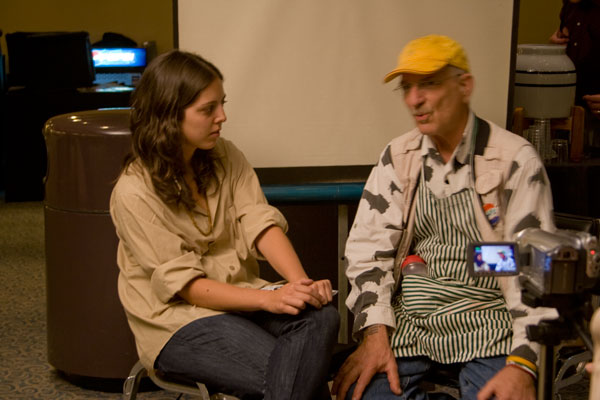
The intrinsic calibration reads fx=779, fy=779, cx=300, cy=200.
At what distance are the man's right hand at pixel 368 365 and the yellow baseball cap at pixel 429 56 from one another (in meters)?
0.62

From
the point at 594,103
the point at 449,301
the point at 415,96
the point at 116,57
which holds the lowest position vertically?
the point at 449,301

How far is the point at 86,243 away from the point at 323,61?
1050mm

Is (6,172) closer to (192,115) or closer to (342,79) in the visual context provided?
(342,79)

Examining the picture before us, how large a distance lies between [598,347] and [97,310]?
82.0 inches

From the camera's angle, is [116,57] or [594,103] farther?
[116,57]

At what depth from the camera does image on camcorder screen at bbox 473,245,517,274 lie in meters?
1.19

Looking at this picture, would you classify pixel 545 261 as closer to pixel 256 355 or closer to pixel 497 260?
pixel 497 260

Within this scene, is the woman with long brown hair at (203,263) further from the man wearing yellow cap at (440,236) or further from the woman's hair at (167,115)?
the man wearing yellow cap at (440,236)

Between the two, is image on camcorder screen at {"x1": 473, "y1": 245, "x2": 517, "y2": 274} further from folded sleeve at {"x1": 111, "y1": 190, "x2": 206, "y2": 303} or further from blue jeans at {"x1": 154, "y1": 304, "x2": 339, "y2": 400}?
folded sleeve at {"x1": 111, "y1": 190, "x2": 206, "y2": 303}

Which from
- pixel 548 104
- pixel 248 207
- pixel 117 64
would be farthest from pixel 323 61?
pixel 117 64

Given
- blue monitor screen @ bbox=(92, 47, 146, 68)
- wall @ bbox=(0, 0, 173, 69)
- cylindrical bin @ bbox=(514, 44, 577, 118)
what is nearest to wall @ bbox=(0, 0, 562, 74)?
wall @ bbox=(0, 0, 173, 69)

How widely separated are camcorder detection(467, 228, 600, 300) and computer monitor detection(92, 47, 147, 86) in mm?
7080

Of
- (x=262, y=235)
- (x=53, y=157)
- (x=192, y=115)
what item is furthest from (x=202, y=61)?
(x=53, y=157)

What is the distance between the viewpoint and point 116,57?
8148 mm
